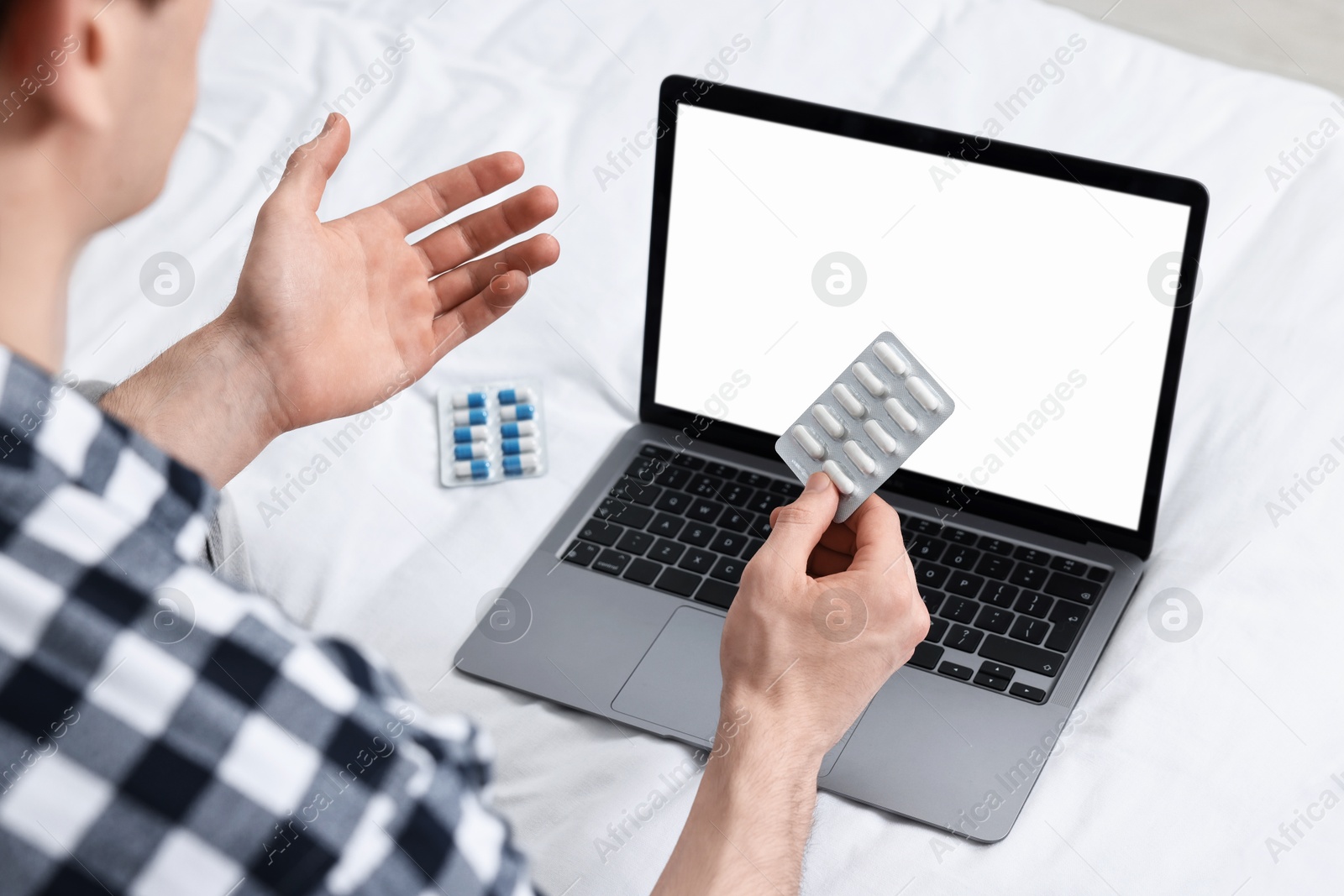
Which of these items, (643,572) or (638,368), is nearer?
(643,572)

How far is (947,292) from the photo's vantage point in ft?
2.36

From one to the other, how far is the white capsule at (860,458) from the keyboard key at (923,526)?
141 millimetres

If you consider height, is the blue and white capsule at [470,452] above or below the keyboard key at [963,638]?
above

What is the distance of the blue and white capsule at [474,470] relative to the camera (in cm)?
84

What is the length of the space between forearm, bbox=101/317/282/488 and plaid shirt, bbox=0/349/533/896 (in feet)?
0.96

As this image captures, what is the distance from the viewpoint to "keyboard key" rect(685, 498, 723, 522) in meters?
0.77

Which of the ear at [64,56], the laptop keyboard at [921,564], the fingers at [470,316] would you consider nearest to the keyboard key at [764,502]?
the laptop keyboard at [921,564]

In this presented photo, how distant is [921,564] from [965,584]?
3 centimetres

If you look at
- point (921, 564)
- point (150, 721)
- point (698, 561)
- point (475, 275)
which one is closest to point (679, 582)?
point (698, 561)

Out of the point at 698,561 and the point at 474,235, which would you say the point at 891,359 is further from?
the point at 474,235

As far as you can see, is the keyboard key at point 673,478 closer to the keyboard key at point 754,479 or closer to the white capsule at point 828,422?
the keyboard key at point 754,479

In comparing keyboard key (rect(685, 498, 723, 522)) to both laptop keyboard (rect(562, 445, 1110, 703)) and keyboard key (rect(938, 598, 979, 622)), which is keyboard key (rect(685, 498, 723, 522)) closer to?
laptop keyboard (rect(562, 445, 1110, 703))

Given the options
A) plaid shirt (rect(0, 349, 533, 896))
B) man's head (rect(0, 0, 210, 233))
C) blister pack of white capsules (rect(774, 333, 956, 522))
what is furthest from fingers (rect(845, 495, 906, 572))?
man's head (rect(0, 0, 210, 233))

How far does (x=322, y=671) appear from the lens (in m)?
0.41
